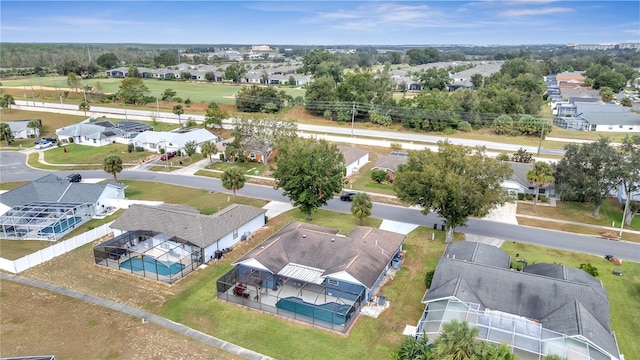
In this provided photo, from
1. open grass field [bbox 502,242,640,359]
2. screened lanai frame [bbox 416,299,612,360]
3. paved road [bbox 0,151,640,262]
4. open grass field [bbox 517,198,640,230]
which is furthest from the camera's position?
open grass field [bbox 517,198,640,230]

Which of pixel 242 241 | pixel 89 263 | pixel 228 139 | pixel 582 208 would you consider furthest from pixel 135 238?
pixel 582 208

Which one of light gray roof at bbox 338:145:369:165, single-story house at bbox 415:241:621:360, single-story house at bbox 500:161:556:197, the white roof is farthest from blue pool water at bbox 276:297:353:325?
the white roof

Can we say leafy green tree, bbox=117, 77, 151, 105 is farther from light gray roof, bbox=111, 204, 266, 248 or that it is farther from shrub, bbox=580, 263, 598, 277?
shrub, bbox=580, 263, 598, 277

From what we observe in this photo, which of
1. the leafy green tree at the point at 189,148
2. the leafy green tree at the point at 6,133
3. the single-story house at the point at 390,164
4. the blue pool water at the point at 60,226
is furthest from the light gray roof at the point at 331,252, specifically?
the leafy green tree at the point at 6,133

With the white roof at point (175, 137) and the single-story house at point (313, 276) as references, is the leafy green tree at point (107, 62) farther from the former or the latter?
the single-story house at point (313, 276)

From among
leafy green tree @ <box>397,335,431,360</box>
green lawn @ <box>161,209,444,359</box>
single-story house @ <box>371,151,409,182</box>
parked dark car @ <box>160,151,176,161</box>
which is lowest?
green lawn @ <box>161,209,444,359</box>

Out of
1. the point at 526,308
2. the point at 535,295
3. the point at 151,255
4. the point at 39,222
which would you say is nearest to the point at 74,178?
the point at 39,222

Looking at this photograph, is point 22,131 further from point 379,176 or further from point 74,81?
point 379,176
